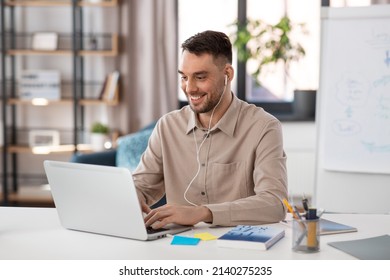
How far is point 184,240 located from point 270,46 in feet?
11.0

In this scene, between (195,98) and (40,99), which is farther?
(40,99)

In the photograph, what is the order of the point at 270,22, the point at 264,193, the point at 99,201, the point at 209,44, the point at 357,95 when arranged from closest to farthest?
the point at 99,201, the point at 264,193, the point at 209,44, the point at 357,95, the point at 270,22

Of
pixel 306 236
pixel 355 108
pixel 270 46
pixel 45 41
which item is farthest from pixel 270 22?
pixel 306 236

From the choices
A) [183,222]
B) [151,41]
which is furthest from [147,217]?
[151,41]

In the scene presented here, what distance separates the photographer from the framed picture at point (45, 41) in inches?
206

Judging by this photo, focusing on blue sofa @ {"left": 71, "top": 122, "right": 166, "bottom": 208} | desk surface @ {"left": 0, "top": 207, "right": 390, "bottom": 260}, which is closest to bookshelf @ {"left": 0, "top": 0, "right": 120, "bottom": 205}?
blue sofa @ {"left": 71, "top": 122, "right": 166, "bottom": 208}

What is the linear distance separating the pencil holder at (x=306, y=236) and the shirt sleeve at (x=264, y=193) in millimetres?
318

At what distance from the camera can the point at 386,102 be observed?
3.52 m

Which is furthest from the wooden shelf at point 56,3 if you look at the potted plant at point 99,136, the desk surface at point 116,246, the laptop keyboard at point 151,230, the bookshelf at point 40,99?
the laptop keyboard at point 151,230

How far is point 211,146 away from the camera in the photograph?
2365 mm

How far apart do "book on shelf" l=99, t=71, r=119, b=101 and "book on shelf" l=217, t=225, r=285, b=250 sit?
3.45 meters

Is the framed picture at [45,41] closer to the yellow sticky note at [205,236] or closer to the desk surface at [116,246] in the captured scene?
the desk surface at [116,246]

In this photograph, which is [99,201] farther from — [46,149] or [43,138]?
[43,138]

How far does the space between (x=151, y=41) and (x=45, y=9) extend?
94cm
